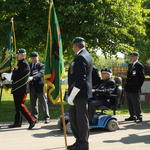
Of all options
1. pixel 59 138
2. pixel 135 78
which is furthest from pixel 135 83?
pixel 59 138

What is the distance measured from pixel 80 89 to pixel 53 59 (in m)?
1.24

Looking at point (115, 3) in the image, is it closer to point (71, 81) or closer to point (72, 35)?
point (72, 35)

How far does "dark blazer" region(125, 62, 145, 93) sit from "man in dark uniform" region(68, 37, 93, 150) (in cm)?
391

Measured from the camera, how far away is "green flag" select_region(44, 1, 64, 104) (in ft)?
23.4

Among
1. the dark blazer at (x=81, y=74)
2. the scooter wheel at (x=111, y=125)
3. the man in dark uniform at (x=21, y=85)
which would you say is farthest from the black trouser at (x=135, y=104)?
the dark blazer at (x=81, y=74)

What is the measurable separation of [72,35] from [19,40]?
2267 millimetres

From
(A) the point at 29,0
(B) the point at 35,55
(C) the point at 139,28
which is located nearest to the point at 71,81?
(B) the point at 35,55

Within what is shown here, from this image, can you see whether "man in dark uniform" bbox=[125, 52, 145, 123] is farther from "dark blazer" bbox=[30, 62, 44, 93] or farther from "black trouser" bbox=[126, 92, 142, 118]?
"dark blazer" bbox=[30, 62, 44, 93]

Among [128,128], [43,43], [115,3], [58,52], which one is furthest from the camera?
[43,43]

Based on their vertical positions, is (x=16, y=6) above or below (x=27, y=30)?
above

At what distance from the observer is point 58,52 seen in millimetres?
7117

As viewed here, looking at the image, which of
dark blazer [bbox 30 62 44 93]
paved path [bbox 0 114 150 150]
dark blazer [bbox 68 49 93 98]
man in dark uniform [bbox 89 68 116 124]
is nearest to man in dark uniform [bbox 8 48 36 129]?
paved path [bbox 0 114 150 150]

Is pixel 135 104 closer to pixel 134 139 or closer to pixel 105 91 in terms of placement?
pixel 105 91

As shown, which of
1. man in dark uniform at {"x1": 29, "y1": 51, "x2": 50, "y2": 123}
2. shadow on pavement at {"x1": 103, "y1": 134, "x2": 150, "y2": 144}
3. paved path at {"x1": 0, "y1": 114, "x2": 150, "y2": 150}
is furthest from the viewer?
man in dark uniform at {"x1": 29, "y1": 51, "x2": 50, "y2": 123}
